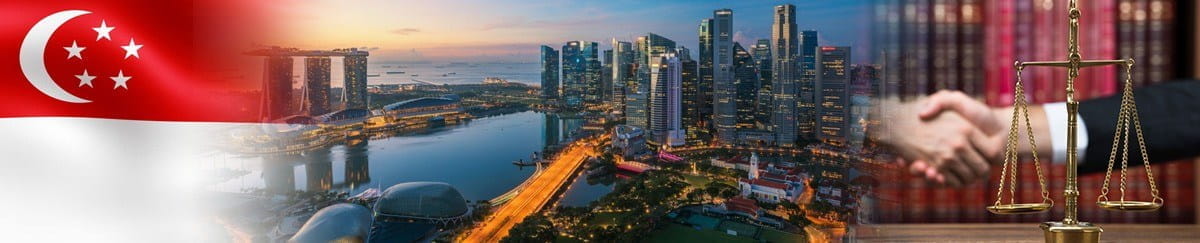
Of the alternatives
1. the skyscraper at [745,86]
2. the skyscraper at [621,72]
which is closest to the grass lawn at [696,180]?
the skyscraper at [745,86]

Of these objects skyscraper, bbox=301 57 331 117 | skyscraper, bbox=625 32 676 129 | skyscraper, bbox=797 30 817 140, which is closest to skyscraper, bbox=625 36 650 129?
skyscraper, bbox=625 32 676 129

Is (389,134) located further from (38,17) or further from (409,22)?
(38,17)

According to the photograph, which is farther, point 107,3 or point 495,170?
point 495,170

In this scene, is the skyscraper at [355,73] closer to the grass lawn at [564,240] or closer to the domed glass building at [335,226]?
the domed glass building at [335,226]

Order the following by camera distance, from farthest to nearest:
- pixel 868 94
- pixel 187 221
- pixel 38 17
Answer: pixel 187 221
pixel 868 94
pixel 38 17

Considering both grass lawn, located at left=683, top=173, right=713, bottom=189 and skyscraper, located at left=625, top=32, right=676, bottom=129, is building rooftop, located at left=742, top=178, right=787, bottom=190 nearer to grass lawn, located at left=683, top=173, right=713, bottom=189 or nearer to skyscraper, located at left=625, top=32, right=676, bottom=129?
grass lawn, located at left=683, top=173, right=713, bottom=189

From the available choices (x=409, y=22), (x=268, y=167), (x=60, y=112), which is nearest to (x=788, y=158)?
(x=409, y=22)
